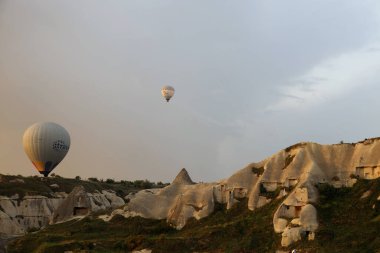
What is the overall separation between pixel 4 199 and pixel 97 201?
1637 centimetres

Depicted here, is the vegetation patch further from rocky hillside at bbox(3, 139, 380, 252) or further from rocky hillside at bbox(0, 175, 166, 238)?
rocky hillside at bbox(0, 175, 166, 238)

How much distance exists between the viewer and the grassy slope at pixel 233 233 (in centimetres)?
4556

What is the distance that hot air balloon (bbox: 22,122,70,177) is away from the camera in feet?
350

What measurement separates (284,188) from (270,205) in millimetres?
2478

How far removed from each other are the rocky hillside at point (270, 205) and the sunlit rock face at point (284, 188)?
0.29 feet

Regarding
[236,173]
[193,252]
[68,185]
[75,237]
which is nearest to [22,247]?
[75,237]

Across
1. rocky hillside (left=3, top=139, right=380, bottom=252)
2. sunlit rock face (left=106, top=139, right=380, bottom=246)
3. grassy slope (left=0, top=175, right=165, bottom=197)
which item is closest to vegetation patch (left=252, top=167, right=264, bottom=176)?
sunlit rock face (left=106, top=139, right=380, bottom=246)

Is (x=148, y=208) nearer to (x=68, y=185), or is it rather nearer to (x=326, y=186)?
(x=326, y=186)

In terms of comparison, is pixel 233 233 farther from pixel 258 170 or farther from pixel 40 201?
pixel 40 201

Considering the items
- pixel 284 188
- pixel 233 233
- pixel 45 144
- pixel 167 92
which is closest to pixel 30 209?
pixel 45 144

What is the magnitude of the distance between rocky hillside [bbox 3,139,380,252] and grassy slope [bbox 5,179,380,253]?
0.10 meters

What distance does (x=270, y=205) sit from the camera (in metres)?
54.8

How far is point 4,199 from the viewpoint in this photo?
9438cm

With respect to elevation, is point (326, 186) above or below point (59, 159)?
below
